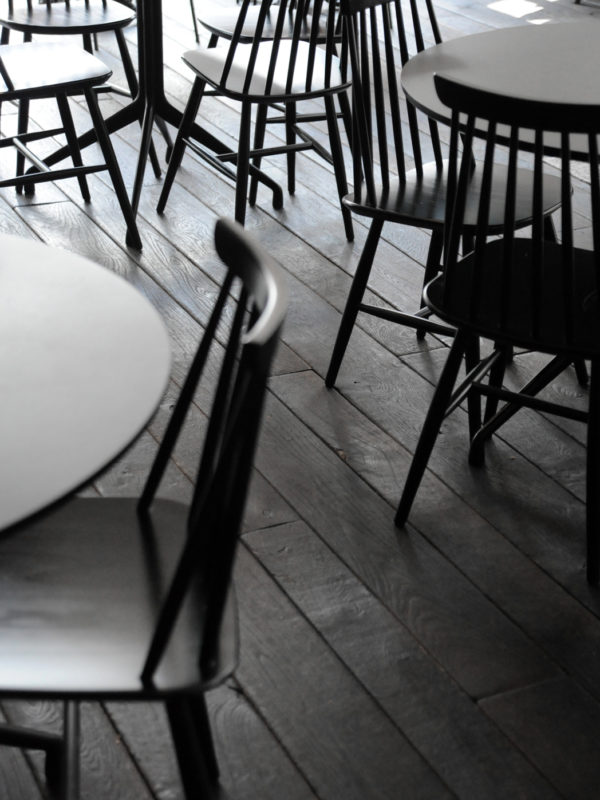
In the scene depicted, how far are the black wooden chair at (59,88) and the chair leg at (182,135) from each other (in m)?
0.21

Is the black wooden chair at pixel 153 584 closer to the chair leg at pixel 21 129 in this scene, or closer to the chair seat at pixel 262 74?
→ the chair seat at pixel 262 74

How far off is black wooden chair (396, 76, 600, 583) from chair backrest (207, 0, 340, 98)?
1.01 m

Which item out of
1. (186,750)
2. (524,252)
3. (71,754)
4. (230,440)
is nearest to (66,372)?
(230,440)

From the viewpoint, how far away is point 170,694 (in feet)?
3.26

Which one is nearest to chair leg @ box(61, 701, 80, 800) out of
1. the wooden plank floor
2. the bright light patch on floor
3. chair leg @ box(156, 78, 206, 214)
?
the wooden plank floor

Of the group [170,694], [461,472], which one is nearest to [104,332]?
[170,694]

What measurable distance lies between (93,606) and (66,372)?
0.27m

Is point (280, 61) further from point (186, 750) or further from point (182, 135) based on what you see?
point (186, 750)

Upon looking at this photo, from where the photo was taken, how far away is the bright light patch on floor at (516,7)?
5.69 m

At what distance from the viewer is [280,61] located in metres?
3.03

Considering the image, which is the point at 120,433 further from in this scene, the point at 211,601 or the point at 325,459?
the point at 325,459

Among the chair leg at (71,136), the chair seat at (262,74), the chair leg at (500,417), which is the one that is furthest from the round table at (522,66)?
the chair leg at (71,136)

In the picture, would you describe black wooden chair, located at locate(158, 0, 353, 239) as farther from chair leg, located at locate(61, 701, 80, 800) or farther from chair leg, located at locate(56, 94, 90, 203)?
chair leg, located at locate(61, 701, 80, 800)

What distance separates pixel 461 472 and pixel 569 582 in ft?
1.19
